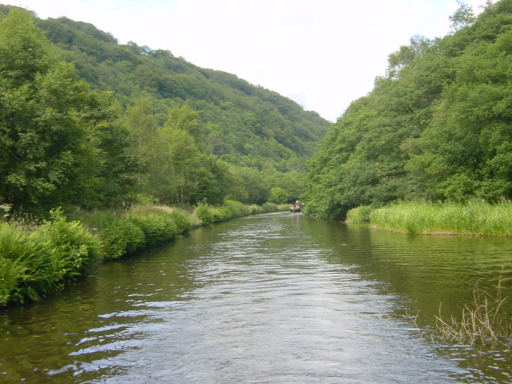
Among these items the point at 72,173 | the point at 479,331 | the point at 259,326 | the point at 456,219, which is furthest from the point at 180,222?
the point at 479,331

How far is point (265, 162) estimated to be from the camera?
549 ft

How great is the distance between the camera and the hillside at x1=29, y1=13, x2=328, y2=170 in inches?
5020

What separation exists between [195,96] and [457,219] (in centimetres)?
14186

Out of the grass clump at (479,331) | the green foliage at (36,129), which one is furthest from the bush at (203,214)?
the grass clump at (479,331)

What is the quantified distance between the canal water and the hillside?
90514 mm

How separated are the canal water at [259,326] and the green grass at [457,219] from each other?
7231 millimetres

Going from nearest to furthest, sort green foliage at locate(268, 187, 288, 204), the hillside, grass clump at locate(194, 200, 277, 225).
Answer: grass clump at locate(194, 200, 277, 225) → the hillside → green foliage at locate(268, 187, 288, 204)

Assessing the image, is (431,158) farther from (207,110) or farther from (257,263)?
(207,110)

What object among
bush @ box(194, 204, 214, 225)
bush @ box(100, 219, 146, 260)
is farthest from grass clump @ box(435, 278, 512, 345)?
bush @ box(194, 204, 214, 225)

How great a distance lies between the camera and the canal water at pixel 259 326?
670 cm

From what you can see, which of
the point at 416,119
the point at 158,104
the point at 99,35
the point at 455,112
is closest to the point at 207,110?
the point at 158,104

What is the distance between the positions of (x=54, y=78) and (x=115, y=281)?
10.0 m

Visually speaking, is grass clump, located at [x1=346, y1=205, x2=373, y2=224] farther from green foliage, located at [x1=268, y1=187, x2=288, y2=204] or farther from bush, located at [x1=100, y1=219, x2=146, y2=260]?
green foliage, located at [x1=268, y1=187, x2=288, y2=204]

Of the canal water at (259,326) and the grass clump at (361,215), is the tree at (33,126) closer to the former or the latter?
the canal water at (259,326)
